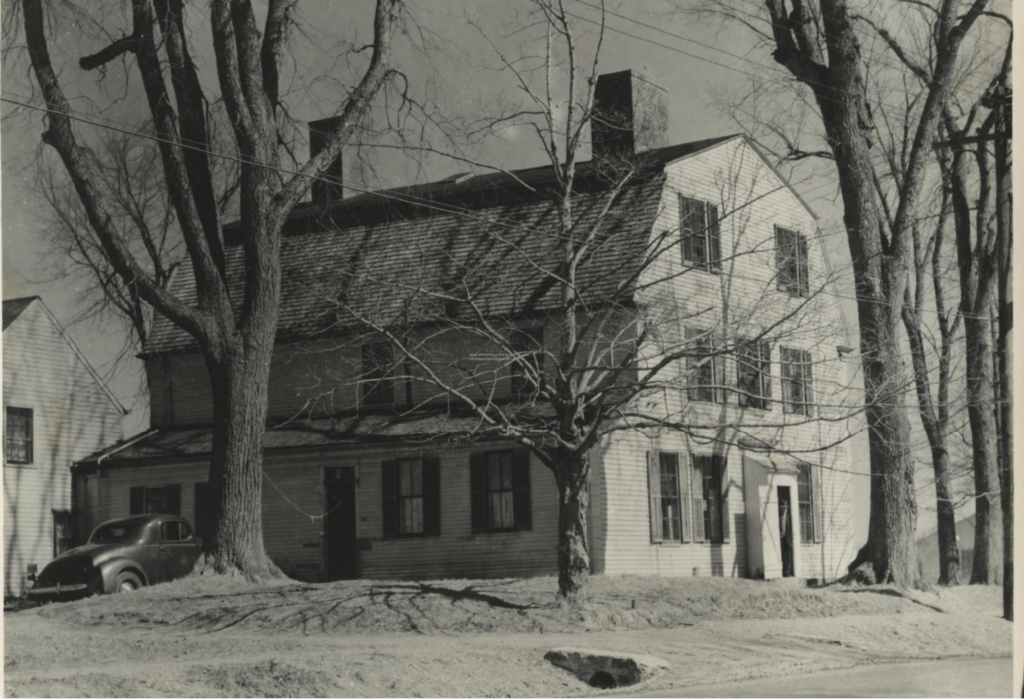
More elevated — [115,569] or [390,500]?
[390,500]

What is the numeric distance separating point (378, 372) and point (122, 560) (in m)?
4.86

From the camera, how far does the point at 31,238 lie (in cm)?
1325

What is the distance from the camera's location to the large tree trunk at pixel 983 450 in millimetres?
20781

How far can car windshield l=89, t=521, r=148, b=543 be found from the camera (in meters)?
19.5

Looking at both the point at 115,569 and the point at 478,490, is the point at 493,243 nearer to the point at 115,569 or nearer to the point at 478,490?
the point at 478,490

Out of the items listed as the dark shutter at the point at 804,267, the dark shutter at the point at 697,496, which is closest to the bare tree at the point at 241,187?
the dark shutter at the point at 804,267

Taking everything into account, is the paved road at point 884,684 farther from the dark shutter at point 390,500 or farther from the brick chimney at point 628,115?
the dark shutter at point 390,500

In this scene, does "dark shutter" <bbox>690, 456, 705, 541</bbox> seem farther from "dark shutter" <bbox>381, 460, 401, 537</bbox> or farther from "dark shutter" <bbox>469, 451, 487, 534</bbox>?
"dark shutter" <bbox>381, 460, 401, 537</bbox>

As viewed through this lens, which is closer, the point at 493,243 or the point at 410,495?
the point at 493,243

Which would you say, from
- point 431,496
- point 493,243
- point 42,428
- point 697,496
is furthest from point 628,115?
point 42,428

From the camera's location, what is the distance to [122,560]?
18891 millimetres

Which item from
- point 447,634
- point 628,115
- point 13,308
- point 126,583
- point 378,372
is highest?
point 628,115

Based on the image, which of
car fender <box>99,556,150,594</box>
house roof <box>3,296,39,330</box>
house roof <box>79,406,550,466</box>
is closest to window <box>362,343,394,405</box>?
house roof <box>79,406,550,466</box>

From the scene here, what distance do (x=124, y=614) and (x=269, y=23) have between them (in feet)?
23.7
